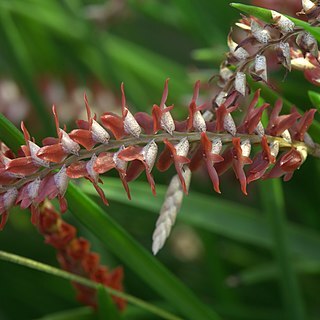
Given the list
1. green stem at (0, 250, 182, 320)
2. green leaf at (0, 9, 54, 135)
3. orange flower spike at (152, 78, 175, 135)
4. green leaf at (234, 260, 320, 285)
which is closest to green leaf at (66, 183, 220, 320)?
green stem at (0, 250, 182, 320)

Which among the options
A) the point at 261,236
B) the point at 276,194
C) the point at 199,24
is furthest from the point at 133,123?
the point at 199,24

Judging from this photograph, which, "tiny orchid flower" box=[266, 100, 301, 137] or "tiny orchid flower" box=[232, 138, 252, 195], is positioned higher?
"tiny orchid flower" box=[266, 100, 301, 137]

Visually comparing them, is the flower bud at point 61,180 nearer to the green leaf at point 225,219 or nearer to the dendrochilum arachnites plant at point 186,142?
the dendrochilum arachnites plant at point 186,142

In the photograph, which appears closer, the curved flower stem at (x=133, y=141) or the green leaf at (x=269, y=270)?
the curved flower stem at (x=133, y=141)

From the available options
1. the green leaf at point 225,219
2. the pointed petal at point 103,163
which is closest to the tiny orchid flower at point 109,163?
the pointed petal at point 103,163

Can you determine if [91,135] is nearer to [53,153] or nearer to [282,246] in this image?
[53,153]

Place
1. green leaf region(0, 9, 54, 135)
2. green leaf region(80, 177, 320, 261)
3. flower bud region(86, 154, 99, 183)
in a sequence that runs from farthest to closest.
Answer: green leaf region(0, 9, 54, 135) < green leaf region(80, 177, 320, 261) < flower bud region(86, 154, 99, 183)

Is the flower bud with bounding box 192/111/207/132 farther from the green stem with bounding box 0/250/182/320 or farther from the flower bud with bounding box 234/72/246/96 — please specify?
the green stem with bounding box 0/250/182/320
